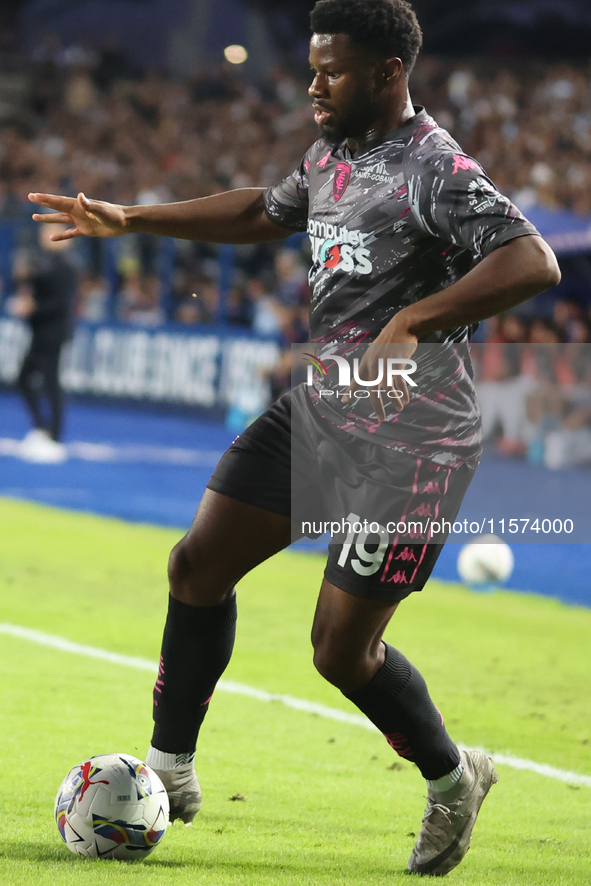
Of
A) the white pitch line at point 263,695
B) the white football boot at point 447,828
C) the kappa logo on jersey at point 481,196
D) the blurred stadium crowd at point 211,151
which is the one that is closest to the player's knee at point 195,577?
the white football boot at point 447,828

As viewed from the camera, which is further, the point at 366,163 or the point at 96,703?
the point at 96,703

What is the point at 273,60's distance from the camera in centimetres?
3153

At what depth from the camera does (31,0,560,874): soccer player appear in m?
3.18

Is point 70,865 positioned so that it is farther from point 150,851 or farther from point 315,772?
point 315,772

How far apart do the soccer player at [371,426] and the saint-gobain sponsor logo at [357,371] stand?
28mm

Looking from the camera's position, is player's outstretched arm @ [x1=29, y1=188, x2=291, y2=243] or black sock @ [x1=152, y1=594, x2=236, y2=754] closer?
black sock @ [x1=152, y1=594, x2=236, y2=754]

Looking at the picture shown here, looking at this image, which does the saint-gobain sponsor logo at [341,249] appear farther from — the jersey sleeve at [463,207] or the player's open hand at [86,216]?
the player's open hand at [86,216]

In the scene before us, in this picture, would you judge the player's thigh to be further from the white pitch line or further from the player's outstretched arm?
the white pitch line

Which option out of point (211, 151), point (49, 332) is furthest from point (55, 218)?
point (211, 151)

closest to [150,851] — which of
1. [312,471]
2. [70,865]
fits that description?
[70,865]

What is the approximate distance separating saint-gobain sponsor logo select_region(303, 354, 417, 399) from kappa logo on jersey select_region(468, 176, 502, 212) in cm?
43

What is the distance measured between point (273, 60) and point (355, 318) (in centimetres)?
2982

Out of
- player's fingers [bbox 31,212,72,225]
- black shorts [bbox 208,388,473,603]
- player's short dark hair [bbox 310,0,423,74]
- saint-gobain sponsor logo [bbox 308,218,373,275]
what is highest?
player's short dark hair [bbox 310,0,423,74]

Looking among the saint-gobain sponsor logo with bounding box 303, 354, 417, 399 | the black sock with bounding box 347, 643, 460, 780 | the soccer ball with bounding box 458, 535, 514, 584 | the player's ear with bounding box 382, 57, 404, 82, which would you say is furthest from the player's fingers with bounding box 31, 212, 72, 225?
the soccer ball with bounding box 458, 535, 514, 584
